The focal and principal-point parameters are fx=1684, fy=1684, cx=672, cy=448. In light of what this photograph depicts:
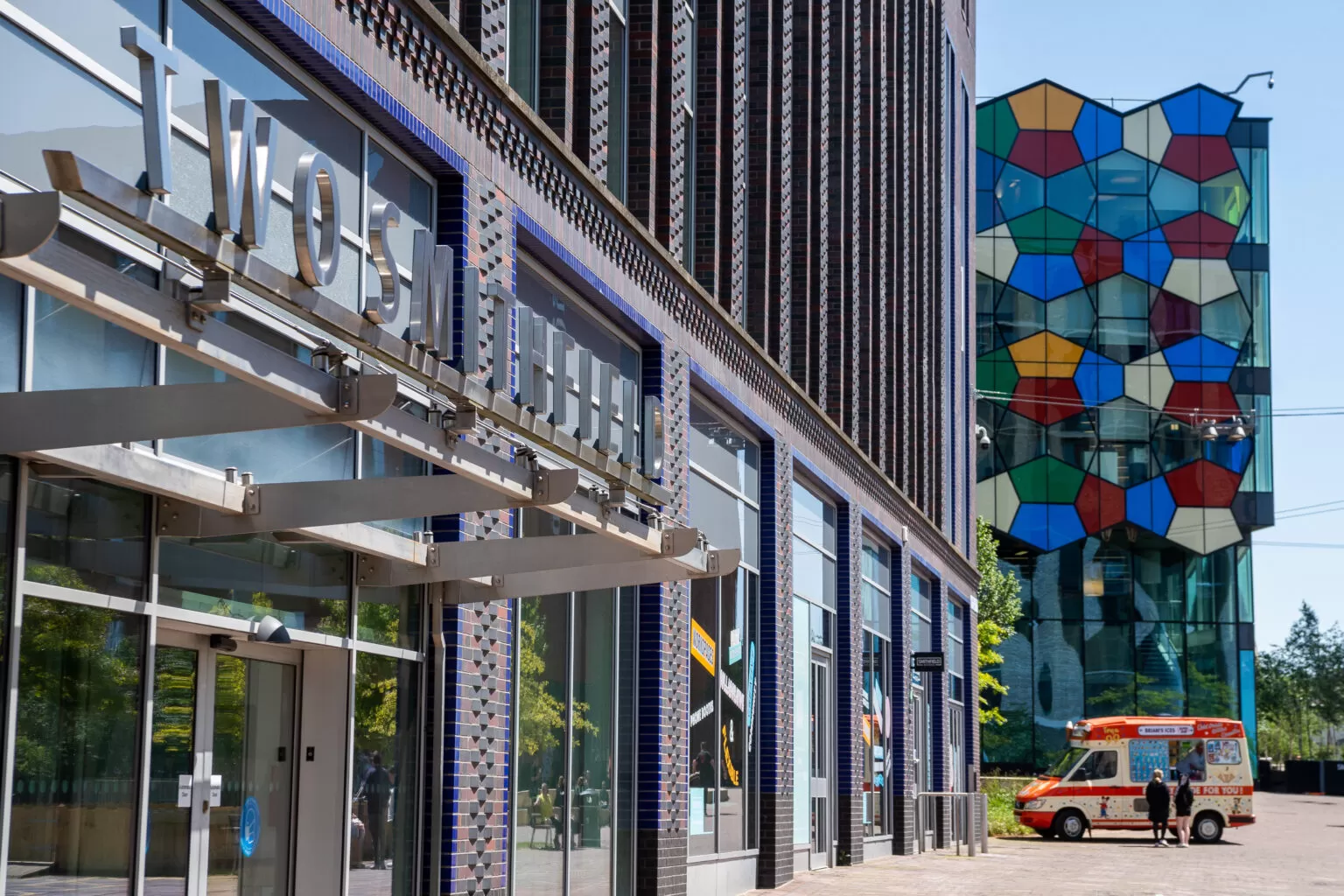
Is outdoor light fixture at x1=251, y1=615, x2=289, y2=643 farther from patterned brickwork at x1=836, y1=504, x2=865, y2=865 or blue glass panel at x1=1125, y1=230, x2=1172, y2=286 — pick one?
blue glass panel at x1=1125, y1=230, x2=1172, y2=286

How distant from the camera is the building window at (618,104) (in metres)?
16.8

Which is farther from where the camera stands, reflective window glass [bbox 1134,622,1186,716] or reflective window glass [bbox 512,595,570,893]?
reflective window glass [bbox 1134,622,1186,716]

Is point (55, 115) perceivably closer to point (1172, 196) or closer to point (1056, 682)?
point (1056, 682)

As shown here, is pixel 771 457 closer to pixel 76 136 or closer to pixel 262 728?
pixel 262 728

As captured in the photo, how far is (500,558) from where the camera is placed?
11133mm

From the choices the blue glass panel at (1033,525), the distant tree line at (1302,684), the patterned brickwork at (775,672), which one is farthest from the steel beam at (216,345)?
the distant tree line at (1302,684)

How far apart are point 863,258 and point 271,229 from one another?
21.4m

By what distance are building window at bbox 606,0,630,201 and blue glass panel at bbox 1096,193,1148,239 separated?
49.5 meters

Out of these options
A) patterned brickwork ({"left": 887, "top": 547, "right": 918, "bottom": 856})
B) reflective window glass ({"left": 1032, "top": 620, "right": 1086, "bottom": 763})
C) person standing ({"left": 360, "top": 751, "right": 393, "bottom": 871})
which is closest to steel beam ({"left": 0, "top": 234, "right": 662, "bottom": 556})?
person standing ({"left": 360, "top": 751, "right": 393, "bottom": 871})

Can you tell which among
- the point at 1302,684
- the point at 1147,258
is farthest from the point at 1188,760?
the point at 1302,684

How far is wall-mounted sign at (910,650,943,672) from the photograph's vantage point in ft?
106

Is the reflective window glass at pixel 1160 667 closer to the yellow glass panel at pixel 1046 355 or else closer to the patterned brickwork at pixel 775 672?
the yellow glass panel at pixel 1046 355

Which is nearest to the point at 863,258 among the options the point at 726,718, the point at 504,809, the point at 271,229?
the point at 726,718

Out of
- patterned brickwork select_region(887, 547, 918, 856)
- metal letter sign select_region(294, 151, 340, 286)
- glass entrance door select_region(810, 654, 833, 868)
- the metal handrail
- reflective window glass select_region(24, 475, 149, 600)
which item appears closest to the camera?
metal letter sign select_region(294, 151, 340, 286)
